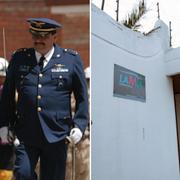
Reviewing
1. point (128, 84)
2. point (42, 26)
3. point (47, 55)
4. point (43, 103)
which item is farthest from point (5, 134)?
point (128, 84)

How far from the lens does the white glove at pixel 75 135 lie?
2.07 m

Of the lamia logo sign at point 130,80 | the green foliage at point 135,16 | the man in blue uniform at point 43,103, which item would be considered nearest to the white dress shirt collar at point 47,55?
the man in blue uniform at point 43,103

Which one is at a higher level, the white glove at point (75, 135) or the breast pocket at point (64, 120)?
the breast pocket at point (64, 120)

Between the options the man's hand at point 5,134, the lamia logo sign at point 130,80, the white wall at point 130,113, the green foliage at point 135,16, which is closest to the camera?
the man's hand at point 5,134

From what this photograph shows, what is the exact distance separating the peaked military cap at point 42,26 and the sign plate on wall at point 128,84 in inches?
129

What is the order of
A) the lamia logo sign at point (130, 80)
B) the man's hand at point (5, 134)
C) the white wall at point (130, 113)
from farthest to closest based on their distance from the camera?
the lamia logo sign at point (130, 80) < the white wall at point (130, 113) < the man's hand at point (5, 134)

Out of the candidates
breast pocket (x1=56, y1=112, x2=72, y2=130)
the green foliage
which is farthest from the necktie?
the green foliage

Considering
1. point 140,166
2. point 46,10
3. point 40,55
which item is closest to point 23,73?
point 40,55

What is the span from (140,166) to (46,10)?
13.8 feet

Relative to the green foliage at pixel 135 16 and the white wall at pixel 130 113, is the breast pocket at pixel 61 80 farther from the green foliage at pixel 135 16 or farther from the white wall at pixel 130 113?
the green foliage at pixel 135 16

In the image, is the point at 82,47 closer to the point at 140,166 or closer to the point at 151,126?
the point at 140,166

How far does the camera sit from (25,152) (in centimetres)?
201

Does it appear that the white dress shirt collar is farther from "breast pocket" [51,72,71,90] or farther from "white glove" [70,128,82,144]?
"white glove" [70,128,82,144]

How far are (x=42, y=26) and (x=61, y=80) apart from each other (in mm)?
315
